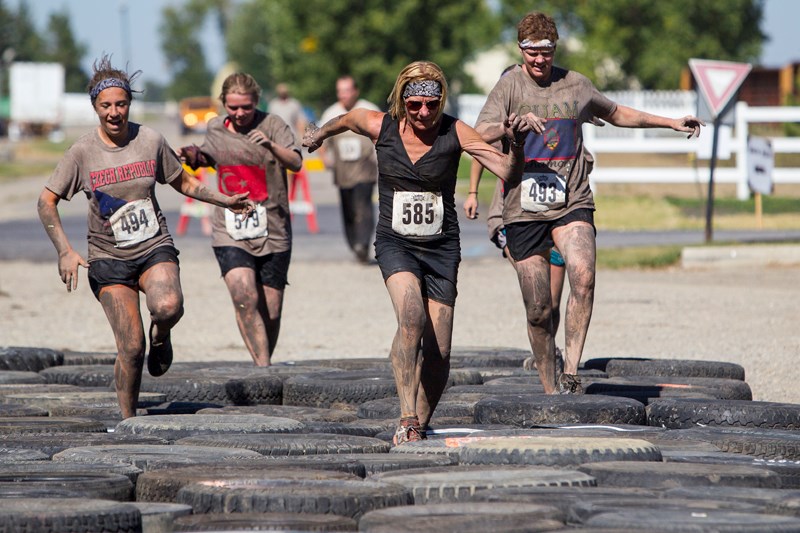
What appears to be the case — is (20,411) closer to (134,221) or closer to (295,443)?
(134,221)

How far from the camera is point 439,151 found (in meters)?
7.00

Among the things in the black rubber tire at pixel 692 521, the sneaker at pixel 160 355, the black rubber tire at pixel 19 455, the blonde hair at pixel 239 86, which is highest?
the blonde hair at pixel 239 86

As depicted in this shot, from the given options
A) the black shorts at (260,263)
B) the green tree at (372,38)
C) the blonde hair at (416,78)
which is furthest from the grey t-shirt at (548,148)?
the green tree at (372,38)

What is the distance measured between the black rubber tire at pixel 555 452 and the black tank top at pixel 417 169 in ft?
3.67

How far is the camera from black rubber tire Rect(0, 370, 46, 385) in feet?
32.4

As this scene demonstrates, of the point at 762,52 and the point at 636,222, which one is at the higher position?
the point at 762,52

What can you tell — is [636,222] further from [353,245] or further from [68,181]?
[68,181]

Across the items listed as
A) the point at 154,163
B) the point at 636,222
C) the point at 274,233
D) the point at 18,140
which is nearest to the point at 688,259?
the point at 636,222

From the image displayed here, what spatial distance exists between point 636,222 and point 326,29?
87.0ft

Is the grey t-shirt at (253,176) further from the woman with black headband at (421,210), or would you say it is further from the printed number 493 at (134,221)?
the woman with black headband at (421,210)

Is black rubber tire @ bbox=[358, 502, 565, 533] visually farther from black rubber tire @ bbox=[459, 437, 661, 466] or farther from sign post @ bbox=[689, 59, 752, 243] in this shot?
sign post @ bbox=[689, 59, 752, 243]

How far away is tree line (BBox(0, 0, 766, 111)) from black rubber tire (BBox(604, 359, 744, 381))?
123 ft

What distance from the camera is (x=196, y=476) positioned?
5.93m

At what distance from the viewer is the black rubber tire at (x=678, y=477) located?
5.86 metres
